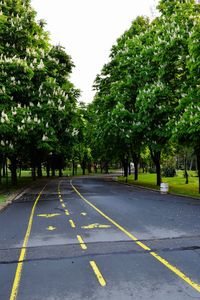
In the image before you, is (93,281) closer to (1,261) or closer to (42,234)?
(1,261)

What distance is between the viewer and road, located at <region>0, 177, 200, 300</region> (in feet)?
23.0

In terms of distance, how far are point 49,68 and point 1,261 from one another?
984 inches

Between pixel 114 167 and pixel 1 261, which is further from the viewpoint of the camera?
pixel 114 167

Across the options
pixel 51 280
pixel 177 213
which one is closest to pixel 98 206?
pixel 177 213

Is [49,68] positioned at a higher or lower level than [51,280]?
higher

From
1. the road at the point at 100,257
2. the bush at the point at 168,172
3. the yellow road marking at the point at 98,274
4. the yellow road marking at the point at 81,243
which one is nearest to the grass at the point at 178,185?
the bush at the point at 168,172

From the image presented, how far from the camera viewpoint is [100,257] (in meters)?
9.35

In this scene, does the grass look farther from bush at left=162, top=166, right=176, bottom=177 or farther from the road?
the road

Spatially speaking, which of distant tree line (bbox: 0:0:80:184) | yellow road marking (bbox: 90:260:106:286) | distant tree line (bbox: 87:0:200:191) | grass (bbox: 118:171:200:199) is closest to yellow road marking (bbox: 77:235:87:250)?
yellow road marking (bbox: 90:260:106:286)

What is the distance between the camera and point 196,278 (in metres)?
7.64

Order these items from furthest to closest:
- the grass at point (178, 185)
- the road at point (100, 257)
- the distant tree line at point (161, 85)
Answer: the grass at point (178, 185), the distant tree line at point (161, 85), the road at point (100, 257)

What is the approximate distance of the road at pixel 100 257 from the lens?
23.0ft

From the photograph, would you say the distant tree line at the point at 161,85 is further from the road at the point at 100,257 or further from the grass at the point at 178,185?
the road at the point at 100,257

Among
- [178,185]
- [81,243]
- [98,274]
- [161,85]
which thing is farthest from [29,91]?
[98,274]
